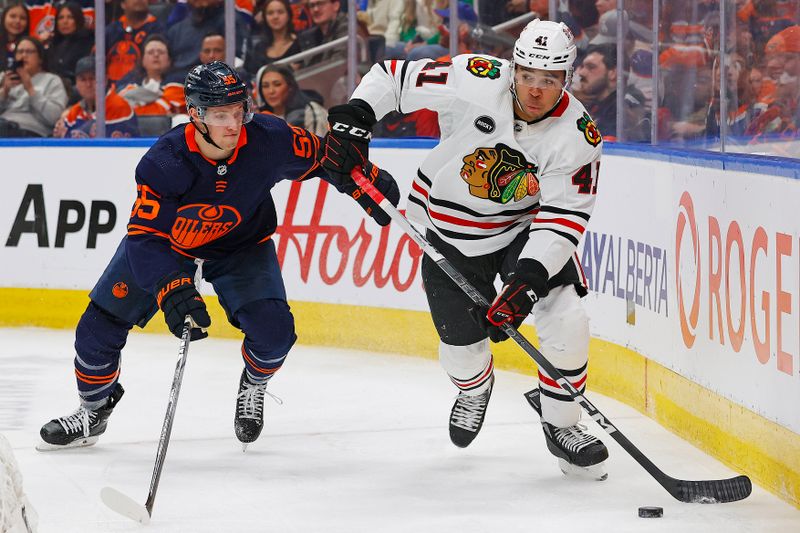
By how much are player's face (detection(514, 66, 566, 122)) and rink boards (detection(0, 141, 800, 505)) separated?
587mm

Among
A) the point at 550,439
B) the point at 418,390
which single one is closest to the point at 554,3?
the point at 418,390

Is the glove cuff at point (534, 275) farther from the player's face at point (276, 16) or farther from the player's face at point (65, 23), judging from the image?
the player's face at point (65, 23)

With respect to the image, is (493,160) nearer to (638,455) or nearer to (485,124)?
(485,124)

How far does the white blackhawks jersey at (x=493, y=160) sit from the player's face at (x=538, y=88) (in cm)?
6

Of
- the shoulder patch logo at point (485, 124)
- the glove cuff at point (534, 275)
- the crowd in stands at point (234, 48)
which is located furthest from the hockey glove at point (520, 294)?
the crowd in stands at point (234, 48)

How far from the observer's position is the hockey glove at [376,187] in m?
3.85

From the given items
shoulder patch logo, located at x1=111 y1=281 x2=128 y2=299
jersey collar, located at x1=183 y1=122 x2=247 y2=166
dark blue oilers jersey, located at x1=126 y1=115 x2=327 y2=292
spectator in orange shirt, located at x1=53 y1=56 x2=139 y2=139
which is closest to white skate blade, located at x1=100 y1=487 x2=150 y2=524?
dark blue oilers jersey, located at x1=126 y1=115 x2=327 y2=292

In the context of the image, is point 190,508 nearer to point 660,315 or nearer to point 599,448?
point 599,448

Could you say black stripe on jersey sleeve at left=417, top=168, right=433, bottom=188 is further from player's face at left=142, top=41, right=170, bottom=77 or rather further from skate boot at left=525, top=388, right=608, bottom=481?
player's face at left=142, top=41, right=170, bottom=77

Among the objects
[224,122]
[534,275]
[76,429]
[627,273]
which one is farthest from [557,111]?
[76,429]

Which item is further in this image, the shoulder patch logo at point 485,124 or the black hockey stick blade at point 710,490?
the shoulder patch logo at point 485,124

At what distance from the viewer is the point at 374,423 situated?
4.49 m

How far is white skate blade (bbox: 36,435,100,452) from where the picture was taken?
13.5 ft

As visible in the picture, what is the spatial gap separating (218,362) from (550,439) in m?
2.06
